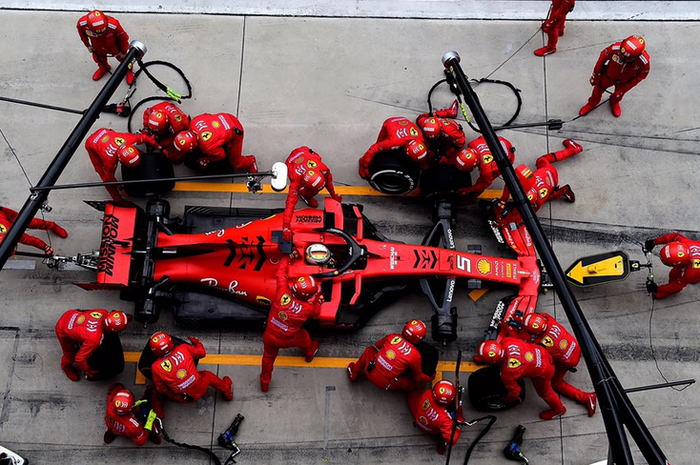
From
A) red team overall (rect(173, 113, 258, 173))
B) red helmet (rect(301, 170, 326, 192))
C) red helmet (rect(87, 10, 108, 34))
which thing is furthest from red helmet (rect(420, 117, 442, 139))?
red helmet (rect(87, 10, 108, 34))

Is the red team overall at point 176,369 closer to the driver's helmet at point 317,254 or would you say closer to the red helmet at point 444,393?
the driver's helmet at point 317,254

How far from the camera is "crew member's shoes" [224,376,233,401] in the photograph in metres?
8.45

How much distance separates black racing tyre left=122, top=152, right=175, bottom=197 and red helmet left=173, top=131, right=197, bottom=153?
21.3 inches

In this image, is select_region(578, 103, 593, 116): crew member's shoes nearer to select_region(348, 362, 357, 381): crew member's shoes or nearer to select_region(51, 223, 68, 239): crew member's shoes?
select_region(348, 362, 357, 381): crew member's shoes

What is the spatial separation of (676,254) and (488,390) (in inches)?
117

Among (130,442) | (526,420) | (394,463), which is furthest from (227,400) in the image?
(526,420)

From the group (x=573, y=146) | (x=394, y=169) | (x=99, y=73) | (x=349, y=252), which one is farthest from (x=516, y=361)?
(x=99, y=73)

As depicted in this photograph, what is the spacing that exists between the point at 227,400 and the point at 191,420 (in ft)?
1.70

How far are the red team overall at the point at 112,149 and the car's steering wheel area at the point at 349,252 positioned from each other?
2602mm

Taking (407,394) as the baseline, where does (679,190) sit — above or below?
above

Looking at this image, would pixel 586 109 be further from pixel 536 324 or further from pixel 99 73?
pixel 99 73

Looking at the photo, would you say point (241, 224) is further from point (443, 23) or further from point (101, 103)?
point (443, 23)

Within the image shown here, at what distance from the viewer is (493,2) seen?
36.5ft

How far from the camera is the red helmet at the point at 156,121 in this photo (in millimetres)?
8656
